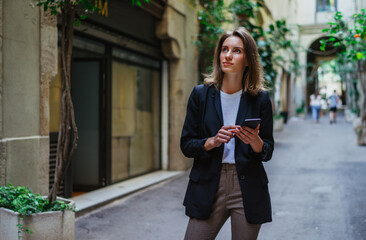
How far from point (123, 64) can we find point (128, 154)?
1.84m

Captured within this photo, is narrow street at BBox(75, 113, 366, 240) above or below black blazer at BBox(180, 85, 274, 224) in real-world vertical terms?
below

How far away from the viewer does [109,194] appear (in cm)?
797

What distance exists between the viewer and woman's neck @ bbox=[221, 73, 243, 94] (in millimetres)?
2784

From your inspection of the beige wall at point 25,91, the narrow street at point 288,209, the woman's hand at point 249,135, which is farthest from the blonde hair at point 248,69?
the beige wall at point 25,91

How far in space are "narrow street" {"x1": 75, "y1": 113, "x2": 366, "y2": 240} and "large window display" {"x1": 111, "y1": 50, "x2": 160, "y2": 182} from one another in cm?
86

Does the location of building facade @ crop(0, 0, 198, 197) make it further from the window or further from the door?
the window

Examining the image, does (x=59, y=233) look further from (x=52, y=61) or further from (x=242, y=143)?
(x=52, y=61)

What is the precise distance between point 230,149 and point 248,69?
494mm

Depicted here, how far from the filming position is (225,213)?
271 cm

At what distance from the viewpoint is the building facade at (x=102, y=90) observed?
5.58 metres

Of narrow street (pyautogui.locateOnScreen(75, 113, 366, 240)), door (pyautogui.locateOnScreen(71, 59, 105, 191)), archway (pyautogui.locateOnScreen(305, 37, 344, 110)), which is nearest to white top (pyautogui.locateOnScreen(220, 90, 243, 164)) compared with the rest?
narrow street (pyautogui.locateOnScreen(75, 113, 366, 240))

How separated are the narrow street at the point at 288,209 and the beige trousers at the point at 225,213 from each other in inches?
117

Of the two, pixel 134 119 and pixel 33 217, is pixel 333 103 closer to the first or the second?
pixel 134 119

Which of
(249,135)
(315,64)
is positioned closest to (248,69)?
(249,135)
